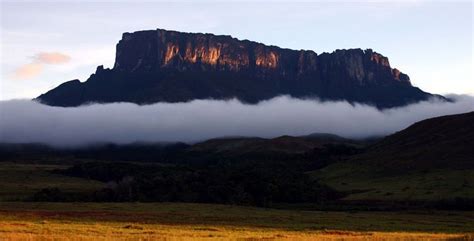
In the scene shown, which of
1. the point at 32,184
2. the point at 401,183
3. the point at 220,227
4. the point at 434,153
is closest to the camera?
the point at 220,227

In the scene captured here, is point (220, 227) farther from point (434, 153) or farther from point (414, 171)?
point (434, 153)

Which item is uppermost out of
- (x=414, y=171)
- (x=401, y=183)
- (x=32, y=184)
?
(x=414, y=171)

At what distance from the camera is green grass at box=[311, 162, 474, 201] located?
388 ft

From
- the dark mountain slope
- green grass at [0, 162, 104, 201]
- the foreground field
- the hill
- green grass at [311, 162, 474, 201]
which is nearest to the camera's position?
the foreground field

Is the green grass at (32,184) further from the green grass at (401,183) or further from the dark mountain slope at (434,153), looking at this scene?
the dark mountain slope at (434,153)

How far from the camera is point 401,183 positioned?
140m

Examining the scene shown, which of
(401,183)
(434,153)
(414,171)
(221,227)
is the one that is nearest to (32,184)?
(401,183)

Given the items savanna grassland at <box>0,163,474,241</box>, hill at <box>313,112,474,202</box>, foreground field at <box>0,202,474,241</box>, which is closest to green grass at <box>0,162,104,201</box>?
savanna grassland at <box>0,163,474,241</box>

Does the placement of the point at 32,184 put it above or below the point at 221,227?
below

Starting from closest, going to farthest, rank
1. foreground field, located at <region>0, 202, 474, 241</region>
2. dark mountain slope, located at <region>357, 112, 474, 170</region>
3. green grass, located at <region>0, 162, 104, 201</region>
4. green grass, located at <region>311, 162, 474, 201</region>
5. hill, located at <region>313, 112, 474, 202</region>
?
foreground field, located at <region>0, 202, 474, 241</region>, green grass, located at <region>311, 162, 474, 201</region>, hill, located at <region>313, 112, 474, 202</region>, green grass, located at <region>0, 162, 104, 201</region>, dark mountain slope, located at <region>357, 112, 474, 170</region>

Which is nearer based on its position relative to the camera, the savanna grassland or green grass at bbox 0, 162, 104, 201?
the savanna grassland

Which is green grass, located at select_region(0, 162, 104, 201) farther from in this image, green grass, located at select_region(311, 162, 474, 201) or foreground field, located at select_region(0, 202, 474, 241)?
green grass, located at select_region(311, 162, 474, 201)

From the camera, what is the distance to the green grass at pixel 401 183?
11812cm

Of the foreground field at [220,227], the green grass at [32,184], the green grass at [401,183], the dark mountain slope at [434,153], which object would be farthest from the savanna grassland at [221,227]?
the dark mountain slope at [434,153]
